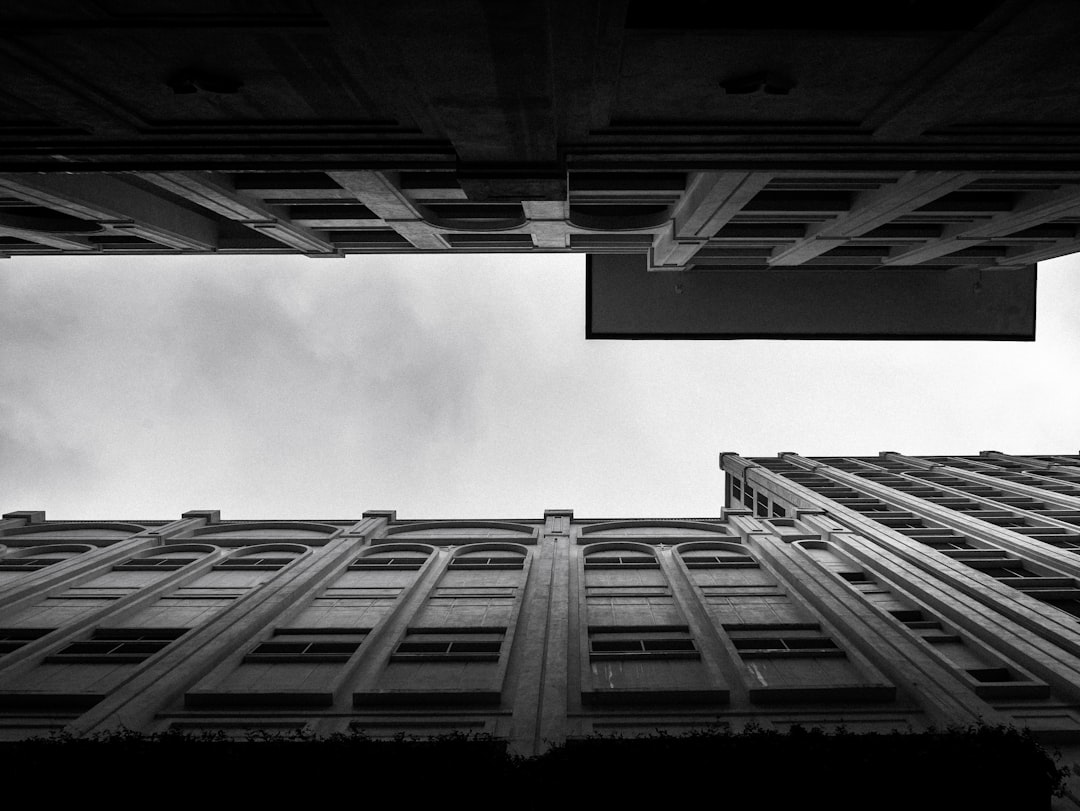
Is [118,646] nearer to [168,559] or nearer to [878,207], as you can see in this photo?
[168,559]

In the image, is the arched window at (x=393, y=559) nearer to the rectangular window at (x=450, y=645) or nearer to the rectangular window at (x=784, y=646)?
the rectangular window at (x=450, y=645)

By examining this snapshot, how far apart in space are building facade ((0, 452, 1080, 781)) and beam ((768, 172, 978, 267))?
11.4m

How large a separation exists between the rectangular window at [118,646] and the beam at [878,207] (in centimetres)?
2329

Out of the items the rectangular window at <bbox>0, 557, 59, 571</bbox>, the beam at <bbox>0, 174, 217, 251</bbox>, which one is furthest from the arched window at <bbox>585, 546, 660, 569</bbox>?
the rectangular window at <bbox>0, 557, 59, 571</bbox>

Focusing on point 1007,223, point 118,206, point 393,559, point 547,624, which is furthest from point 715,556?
point 118,206

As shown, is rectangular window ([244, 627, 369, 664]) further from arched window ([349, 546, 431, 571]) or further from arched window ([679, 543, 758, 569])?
arched window ([679, 543, 758, 569])

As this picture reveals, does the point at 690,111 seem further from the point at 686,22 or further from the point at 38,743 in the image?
the point at 38,743

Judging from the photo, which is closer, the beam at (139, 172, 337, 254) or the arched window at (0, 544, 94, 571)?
the beam at (139, 172, 337, 254)

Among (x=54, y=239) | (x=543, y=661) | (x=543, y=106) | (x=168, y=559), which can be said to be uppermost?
(x=54, y=239)

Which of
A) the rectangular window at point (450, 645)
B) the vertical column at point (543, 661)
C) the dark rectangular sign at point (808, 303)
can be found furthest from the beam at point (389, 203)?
the vertical column at point (543, 661)

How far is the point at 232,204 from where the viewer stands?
17.4 m

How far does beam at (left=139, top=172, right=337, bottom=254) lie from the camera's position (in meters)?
15.8

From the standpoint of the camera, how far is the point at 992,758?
1011 cm

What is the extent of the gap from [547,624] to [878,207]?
15.2 meters
